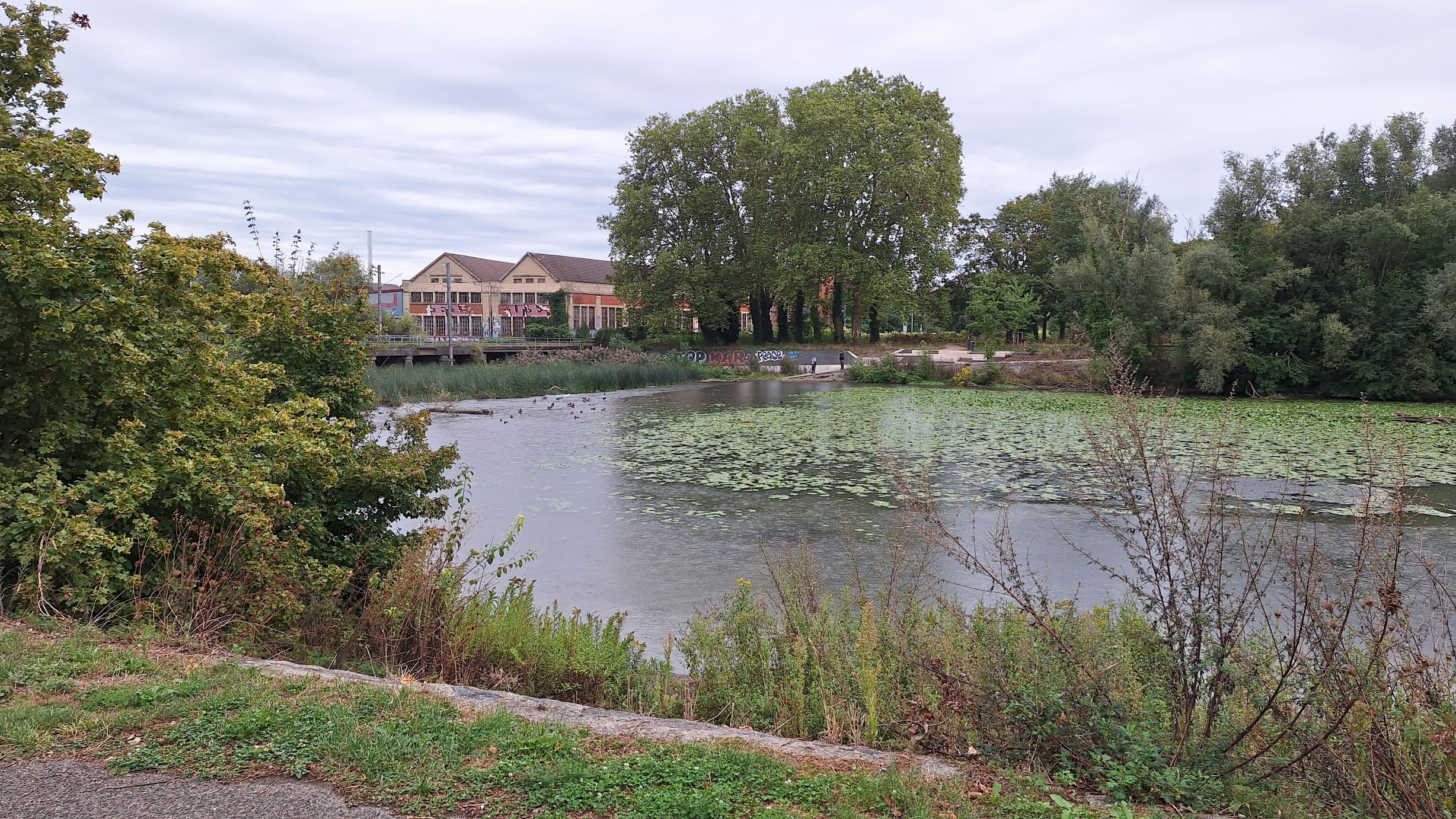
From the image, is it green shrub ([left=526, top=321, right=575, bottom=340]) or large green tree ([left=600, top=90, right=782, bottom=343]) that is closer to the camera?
large green tree ([left=600, top=90, right=782, bottom=343])

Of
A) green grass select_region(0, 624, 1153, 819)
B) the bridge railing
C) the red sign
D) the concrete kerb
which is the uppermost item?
the red sign

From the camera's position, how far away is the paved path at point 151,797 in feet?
9.68

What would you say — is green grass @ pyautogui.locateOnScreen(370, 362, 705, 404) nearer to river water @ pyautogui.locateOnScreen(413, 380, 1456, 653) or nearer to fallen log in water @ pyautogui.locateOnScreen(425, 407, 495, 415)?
fallen log in water @ pyautogui.locateOnScreen(425, 407, 495, 415)

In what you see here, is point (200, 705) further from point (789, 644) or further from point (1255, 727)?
point (1255, 727)

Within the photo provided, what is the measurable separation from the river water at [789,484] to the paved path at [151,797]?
306cm

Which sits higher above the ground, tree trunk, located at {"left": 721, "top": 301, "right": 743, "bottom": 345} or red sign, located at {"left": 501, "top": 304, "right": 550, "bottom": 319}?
red sign, located at {"left": 501, "top": 304, "right": 550, "bottom": 319}

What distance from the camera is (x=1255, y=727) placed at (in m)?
3.74

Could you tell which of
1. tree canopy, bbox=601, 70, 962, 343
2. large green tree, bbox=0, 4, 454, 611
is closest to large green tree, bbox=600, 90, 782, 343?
tree canopy, bbox=601, 70, 962, 343

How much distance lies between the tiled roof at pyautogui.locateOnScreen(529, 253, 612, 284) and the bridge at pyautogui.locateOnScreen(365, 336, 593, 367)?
97.6ft

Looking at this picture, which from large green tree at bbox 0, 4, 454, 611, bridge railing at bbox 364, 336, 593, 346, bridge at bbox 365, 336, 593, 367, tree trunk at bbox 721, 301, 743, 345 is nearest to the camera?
large green tree at bbox 0, 4, 454, 611

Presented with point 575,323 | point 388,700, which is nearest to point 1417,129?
point 388,700

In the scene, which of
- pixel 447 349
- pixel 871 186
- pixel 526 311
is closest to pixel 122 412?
pixel 447 349

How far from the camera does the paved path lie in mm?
2951

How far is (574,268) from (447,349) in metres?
44.4
